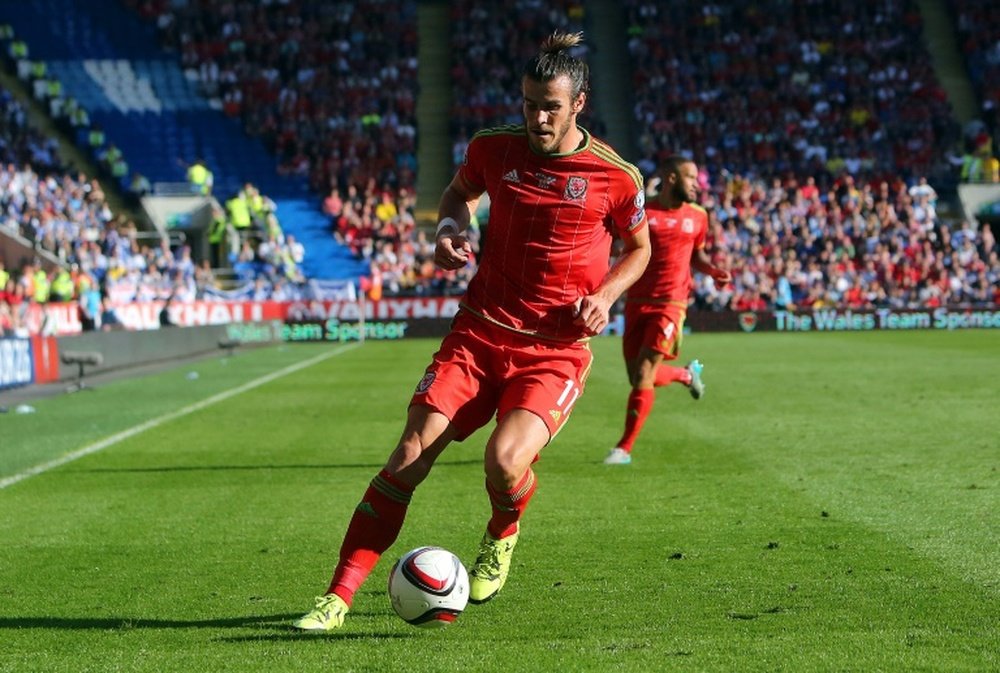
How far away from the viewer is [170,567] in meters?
7.65

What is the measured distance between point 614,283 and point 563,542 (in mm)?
2173

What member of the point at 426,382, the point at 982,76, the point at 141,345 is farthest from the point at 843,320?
the point at 426,382

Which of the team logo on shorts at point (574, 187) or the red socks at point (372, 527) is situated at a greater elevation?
the team logo on shorts at point (574, 187)

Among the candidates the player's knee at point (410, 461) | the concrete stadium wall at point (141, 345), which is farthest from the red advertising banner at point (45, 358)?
the player's knee at point (410, 461)

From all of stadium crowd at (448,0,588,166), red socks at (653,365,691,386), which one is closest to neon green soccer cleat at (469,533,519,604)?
red socks at (653,365,691,386)

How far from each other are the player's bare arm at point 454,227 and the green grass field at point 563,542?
5.17ft

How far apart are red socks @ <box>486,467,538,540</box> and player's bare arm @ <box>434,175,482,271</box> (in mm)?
995

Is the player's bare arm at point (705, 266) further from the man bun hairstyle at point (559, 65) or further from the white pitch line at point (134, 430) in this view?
the man bun hairstyle at point (559, 65)

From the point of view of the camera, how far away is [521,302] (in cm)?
652

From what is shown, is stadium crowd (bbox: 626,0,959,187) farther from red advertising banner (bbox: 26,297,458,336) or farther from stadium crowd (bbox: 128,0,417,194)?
red advertising banner (bbox: 26,297,458,336)

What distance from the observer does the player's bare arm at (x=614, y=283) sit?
6320 mm

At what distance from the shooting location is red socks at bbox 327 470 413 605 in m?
6.10

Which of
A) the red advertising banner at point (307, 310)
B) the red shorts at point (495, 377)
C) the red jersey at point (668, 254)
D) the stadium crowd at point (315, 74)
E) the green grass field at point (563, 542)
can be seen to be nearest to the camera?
the green grass field at point (563, 542)

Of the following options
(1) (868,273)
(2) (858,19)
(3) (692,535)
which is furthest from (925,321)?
(3) (692,535)
